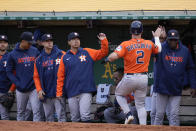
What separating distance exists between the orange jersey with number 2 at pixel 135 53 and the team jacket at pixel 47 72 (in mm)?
1553

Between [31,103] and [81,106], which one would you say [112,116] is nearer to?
[81,106]

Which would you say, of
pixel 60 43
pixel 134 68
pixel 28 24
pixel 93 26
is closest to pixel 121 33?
pixel 93 26

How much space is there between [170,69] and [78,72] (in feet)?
4.94

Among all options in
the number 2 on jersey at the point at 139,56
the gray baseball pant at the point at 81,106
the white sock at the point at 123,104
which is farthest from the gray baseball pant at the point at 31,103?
the number 2 on jersey at the point at 139,56

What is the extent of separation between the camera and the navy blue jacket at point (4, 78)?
8930 millimetres

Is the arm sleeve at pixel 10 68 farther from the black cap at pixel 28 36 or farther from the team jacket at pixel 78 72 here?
the team jacket at pixel 78 72

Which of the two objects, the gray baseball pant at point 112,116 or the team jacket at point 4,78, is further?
the team jacket at point 4,78

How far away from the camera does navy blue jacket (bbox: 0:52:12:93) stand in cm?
893

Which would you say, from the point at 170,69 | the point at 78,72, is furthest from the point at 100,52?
the point at 170,69

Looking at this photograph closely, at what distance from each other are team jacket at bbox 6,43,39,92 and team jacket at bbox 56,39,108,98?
91 cm

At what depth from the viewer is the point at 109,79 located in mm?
10336

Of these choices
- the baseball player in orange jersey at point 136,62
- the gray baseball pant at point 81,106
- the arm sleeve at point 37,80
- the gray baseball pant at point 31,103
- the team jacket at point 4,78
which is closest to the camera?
the baseball player in orange jersey at point 136,62

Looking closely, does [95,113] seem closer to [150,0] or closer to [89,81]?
[89,81]

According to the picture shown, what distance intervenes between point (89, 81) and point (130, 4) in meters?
3.41
